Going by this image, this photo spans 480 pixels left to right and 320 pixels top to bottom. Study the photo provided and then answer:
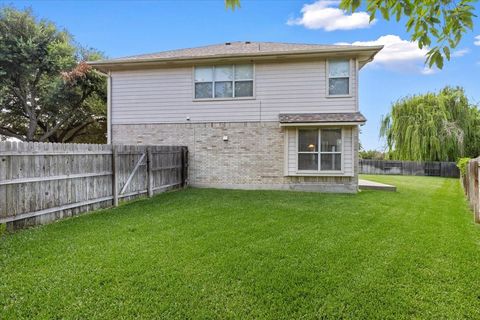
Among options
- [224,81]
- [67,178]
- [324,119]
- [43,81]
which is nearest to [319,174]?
[324,119]

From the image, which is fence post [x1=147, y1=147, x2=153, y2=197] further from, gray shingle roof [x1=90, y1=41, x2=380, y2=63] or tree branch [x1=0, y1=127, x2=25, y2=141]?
tree branch [x1=0, y1=127, x2=25, y2=141]

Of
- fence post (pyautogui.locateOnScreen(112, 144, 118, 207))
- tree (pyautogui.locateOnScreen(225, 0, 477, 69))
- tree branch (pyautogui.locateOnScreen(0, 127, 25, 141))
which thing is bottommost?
fence post (pyautogui.locateOnScreen(112, 144, 118, 207))

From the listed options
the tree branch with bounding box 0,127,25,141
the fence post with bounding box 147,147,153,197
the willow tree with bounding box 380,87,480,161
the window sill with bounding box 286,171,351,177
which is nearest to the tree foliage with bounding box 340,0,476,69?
the fence post with bounding box 147,147,153,197

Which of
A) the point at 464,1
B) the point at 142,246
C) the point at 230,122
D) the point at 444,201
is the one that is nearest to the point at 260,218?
the point at 142,246

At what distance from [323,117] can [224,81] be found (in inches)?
151

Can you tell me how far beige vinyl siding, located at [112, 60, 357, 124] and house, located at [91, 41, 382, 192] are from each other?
4 centimetres

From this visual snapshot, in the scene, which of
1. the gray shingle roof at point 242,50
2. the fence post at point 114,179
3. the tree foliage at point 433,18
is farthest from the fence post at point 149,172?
the tree foliage at point 433,18

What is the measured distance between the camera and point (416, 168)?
21.0 m

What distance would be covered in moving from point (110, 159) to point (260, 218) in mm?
4184

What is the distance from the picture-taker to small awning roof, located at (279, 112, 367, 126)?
10109 millimetres

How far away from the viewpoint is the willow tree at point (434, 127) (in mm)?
19984

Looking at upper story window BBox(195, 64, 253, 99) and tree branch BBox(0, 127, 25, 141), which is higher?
upper story window BBox(195, 64, 253, 99)

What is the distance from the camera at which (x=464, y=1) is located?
2568 millimetres

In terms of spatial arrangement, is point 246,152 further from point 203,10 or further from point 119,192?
point 203,10
